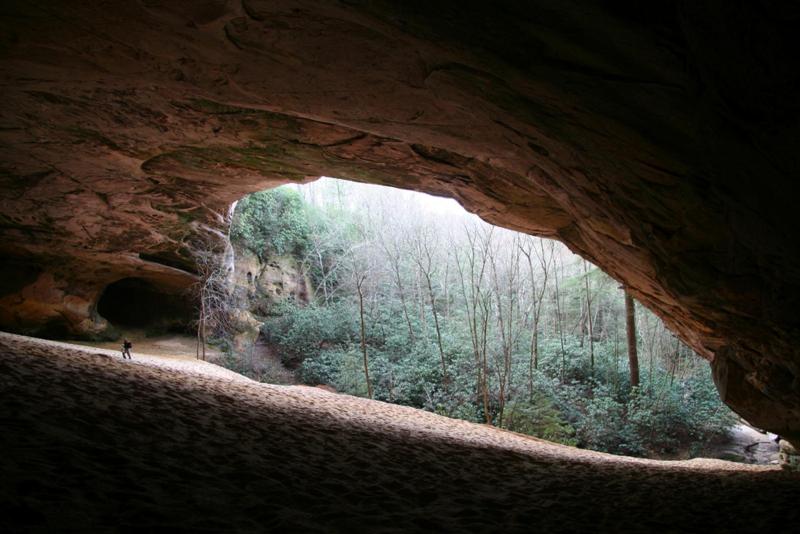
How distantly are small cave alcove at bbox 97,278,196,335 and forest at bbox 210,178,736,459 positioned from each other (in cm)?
160

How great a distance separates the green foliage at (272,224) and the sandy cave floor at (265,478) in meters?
11.1

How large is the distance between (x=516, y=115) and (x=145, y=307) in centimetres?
1459

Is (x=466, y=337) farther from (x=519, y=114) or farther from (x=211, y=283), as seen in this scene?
(x=519, y=114)

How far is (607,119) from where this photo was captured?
3.01m

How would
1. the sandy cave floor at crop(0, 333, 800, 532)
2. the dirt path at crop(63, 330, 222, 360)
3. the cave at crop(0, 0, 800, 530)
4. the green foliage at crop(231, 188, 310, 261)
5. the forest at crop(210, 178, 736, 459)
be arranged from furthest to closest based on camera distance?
the green foliage at crop(231, 188, 310, 261), the dirt path at crop(63, 330, 222, 360), the forest at crop(210, 178, 736, 459), the cave at crop(0, 0, 800, 530), the sandy cave floor at crop(0, 333, 800, 532)

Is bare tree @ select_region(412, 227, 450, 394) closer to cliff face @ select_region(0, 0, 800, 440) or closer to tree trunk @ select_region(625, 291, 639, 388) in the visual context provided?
tree trunk @ select_region(625, 291, 639, 388)

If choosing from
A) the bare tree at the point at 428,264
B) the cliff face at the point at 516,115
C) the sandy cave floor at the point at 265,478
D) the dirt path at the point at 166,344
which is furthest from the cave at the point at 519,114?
the bare tree at the point at 428,264

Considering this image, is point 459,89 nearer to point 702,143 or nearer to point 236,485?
point 702,143

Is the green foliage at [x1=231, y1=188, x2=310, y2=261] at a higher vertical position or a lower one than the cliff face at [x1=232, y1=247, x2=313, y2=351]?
higher

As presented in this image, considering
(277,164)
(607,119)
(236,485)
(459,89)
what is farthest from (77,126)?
(607,119)

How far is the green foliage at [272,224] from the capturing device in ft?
52.0

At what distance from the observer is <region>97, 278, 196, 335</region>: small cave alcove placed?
559 inches

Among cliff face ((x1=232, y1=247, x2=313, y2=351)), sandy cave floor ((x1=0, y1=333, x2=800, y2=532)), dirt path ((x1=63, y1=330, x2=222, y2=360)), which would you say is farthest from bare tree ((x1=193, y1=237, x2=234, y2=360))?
sandy cave floor ((x1=0, y1=333, x2=800, y2=532))

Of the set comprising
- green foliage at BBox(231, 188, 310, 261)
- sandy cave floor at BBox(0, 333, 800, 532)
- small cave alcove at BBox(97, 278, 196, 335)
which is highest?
green foliage at BBox(231, 188, 310, 261)
